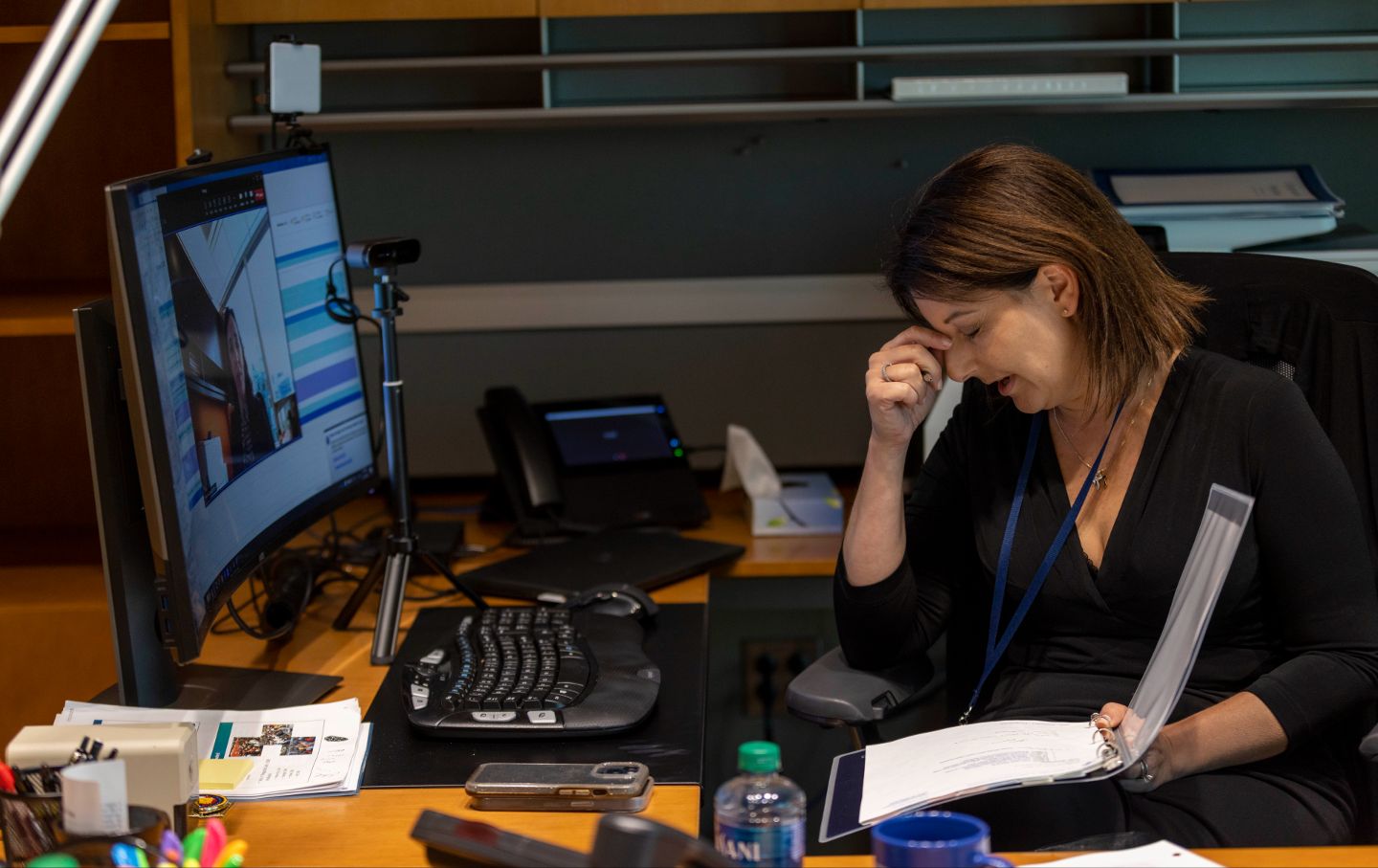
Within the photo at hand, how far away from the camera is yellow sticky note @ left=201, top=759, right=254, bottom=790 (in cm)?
123

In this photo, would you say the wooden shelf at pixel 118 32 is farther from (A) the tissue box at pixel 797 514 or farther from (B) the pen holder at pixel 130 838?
(B) the pen holder at pixel 130 838

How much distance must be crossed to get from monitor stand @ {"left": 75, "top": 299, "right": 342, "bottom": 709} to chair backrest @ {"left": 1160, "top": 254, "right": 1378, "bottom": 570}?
1.14 m

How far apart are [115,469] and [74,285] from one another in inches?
37.1

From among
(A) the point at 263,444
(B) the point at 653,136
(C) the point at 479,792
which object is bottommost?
(C) the point at 479,792

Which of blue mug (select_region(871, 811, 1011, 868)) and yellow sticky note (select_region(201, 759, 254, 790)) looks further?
yellow sticky note (select_region(201, 759, 254, 790))

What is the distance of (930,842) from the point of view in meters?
0.94

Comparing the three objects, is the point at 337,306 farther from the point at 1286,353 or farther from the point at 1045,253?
the point at 1286,353

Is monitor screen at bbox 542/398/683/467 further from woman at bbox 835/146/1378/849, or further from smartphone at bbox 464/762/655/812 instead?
smartphone at bbox 464/762/655/812

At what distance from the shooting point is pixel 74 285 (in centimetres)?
213

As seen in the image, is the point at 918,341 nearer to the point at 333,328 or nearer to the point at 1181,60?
the point at 333,328

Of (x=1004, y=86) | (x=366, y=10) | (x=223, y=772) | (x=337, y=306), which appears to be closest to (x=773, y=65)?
(x=1004, y=86)

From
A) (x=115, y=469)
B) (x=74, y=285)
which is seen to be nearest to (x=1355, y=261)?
(x=115, y=469)

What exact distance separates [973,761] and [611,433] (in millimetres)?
1142

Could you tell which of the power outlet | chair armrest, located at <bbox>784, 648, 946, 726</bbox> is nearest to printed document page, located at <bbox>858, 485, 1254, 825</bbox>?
chair armrest, located at <bbox>784, 648, 946, 726</bbox>
